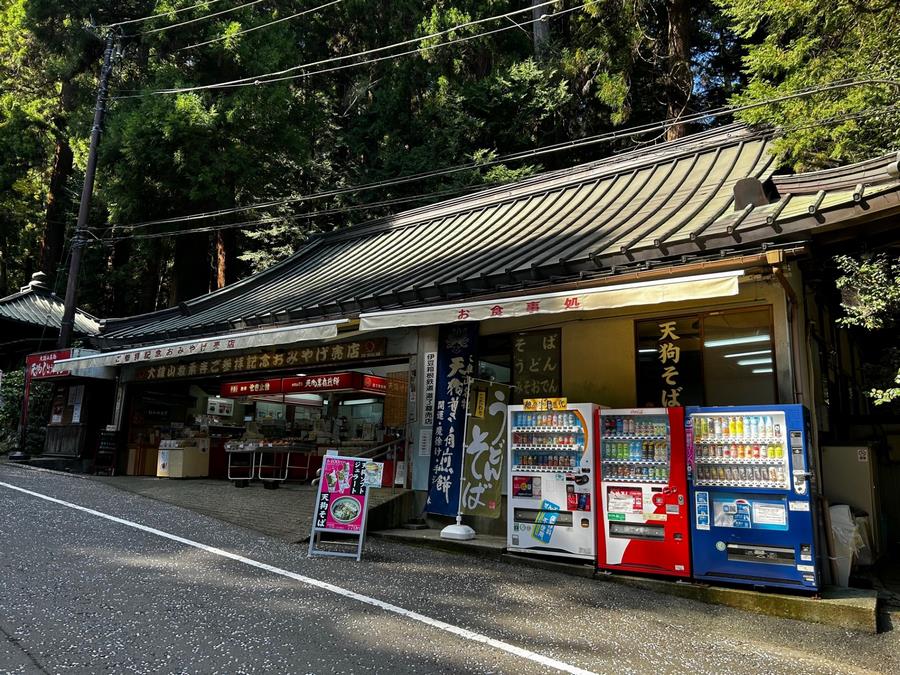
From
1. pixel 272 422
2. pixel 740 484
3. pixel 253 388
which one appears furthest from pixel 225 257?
pixel 740 484

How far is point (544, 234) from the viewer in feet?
34.0

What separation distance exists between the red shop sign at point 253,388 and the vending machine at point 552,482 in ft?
21.1

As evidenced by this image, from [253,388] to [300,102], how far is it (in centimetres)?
1438

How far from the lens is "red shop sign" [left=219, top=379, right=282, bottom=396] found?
1234cm

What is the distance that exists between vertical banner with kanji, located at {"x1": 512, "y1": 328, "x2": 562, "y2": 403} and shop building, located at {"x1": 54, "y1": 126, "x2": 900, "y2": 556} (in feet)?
0.07

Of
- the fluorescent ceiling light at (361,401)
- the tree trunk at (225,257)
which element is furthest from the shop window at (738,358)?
the tree trunk at (225,257)

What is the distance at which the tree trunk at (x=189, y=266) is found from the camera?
76.6ft

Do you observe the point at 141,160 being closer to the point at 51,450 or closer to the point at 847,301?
the point at 51,450

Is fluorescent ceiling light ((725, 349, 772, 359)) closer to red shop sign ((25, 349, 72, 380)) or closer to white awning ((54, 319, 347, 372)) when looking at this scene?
white awning ((54, 319, 347, 372))

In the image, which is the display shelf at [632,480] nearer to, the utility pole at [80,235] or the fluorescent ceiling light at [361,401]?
the fluorescent ceiling light at [361,401]

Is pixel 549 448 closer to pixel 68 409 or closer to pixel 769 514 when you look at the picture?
pixel 769 514

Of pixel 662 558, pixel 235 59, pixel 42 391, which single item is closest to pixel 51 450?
pixel 42 391

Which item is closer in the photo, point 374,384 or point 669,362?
point 669,362

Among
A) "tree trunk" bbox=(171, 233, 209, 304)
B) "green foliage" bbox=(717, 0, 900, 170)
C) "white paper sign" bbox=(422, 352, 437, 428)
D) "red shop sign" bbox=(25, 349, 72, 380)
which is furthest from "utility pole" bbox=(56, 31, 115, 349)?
"green foliage" bbox=(717, 0, 900, 170)
